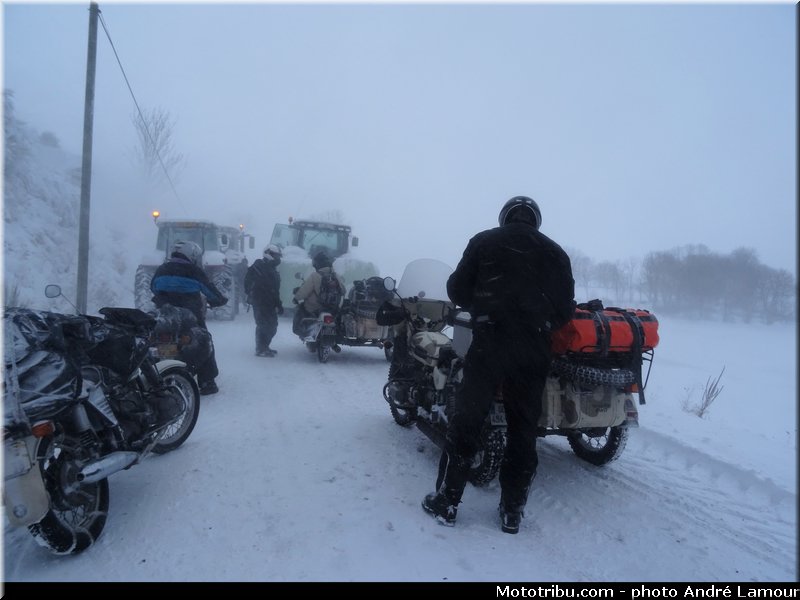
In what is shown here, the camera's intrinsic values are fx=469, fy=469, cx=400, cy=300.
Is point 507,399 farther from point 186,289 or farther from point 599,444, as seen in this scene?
point 186,289

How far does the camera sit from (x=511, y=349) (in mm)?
2768

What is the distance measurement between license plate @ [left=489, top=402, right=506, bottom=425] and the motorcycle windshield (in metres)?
2.00

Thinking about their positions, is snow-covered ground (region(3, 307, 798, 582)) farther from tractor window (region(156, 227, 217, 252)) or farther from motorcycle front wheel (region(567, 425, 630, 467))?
tractor window (region(156, 227, 217, 252))

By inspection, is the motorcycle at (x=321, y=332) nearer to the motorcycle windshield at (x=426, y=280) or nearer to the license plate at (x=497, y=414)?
the motorcycle windshield at (x=426, y=280)

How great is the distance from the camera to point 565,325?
9.82 feet

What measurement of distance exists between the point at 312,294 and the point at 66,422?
5823 mm

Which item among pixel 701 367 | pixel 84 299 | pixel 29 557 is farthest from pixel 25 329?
pixel 701 367

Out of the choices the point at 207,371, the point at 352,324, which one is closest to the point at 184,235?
the point at 352,324

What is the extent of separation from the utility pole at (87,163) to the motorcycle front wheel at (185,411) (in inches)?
243

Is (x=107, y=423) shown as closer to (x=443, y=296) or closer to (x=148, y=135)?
(x=443, y=296)

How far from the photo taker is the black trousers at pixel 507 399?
9.12 feet

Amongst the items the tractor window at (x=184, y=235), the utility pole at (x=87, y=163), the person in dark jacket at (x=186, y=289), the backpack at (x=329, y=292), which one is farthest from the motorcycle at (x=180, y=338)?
the tractor window at (x=184, y=235)

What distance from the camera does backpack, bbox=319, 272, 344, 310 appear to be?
8.30 meters

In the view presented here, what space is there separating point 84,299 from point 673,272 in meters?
15.7
